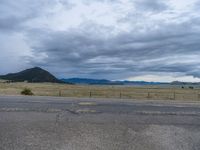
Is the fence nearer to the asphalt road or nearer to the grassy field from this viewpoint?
the grassy field

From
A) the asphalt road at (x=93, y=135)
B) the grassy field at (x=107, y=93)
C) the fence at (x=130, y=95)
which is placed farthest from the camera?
the grassy field at (x=107, y=93)

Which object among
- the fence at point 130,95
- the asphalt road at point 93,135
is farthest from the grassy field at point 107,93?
the asphalt road at point 93,135

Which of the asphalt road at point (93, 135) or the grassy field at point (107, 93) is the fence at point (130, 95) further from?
the asphalt road at point (93, 135)

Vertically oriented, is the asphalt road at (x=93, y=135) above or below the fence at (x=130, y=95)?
below

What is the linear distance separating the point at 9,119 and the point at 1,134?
12.8 feet

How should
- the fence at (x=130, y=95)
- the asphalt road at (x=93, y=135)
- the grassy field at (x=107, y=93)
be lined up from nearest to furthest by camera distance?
the asphalt road at (x=93, y=135), the fence at (x=130, y=95), the grassy field at (x=107, y=93)

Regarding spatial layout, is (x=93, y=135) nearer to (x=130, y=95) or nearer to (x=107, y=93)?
(x=130, y=95)

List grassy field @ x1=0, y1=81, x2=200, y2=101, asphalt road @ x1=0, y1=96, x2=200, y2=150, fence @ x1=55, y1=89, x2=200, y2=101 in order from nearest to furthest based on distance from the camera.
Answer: asphalt road @ x1=0, y1=96, x2=200, y2=150 → fence @ x1=55, y1=89, x2=200, y2=101 → grassy field @ x1=0, y1=81, x2=200, y2=101

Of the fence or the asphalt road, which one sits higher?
the fence

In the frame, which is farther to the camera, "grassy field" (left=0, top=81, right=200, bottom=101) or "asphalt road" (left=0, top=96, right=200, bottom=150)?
"grassy field" (left=0, top=81, right=200, bottom=101)

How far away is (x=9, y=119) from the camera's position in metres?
15.8

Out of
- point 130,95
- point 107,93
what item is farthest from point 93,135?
point 107,93

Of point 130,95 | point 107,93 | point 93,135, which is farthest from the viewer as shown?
point 107,93

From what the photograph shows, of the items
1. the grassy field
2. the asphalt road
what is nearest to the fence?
the grassy field
